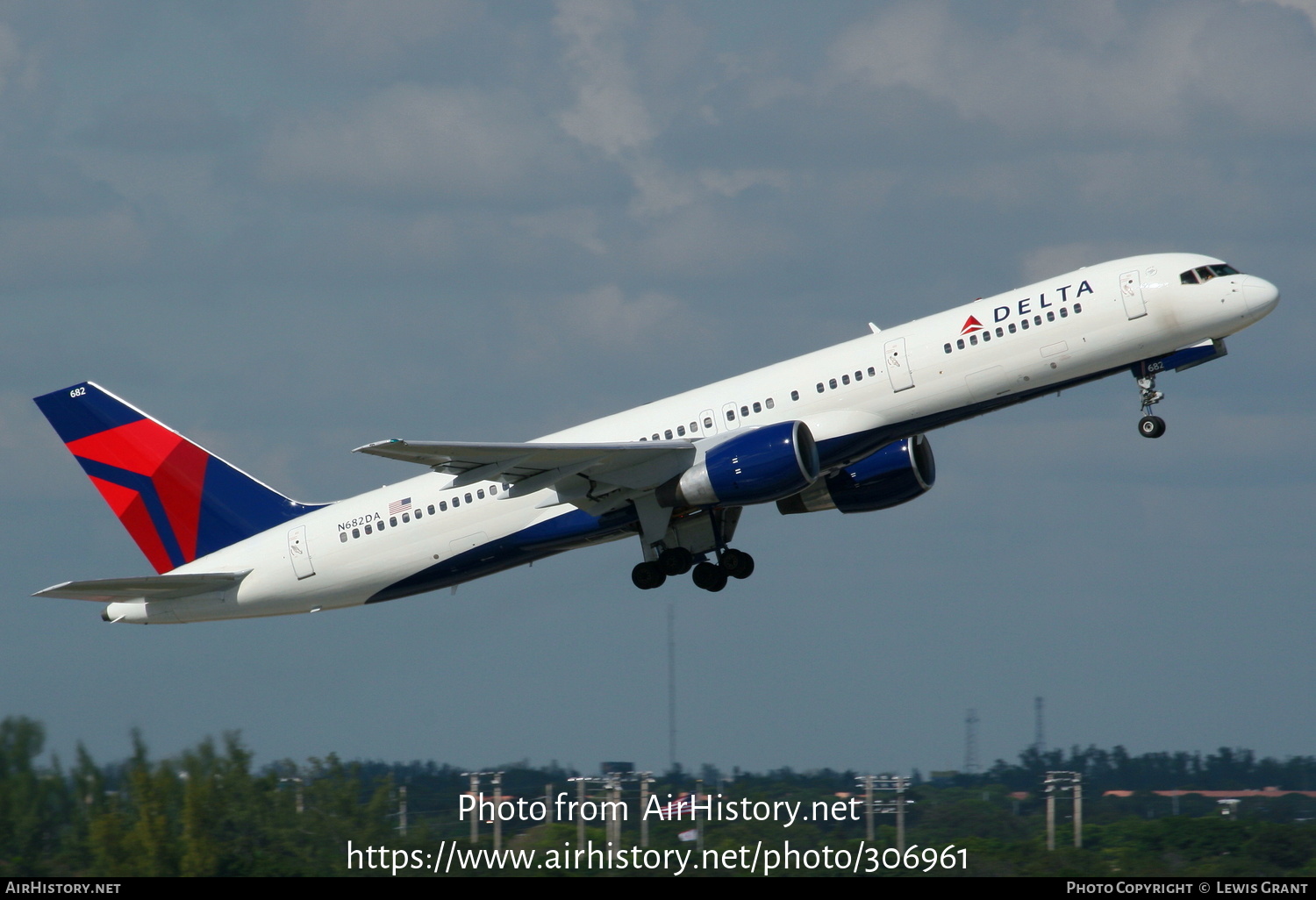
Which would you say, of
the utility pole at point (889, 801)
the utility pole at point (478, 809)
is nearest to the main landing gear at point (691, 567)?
the utility pole at point (478, 809)

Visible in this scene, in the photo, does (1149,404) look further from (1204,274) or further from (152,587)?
(152,587)

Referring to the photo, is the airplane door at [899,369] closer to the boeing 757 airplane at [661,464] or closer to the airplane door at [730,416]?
the boeing 757 airplane at [661,464]

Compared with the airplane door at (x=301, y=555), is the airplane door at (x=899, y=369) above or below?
above

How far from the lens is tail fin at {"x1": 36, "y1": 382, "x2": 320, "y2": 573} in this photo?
46219mm

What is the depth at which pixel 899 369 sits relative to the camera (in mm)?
39719

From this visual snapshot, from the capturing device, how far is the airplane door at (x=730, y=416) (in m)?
41.2

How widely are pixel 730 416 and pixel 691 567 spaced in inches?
212

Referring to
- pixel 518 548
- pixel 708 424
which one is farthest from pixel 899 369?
pixel 518 548

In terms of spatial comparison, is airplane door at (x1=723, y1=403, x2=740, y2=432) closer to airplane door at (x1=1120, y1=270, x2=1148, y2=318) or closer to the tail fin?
airplane door at (x1=1120, y1=270, x2=1148, y2=318)

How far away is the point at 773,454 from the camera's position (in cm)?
3881

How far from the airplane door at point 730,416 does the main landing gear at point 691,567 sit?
4.40m

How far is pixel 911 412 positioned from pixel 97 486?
78.9 feet

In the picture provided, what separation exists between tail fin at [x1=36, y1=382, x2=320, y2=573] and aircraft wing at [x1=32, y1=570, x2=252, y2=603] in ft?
5.22

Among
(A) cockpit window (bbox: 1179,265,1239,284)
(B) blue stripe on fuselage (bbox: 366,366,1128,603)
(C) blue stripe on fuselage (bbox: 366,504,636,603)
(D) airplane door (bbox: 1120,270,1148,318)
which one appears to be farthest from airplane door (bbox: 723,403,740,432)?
(A) cockpit window (bbox: 1179,265,1239,284)
